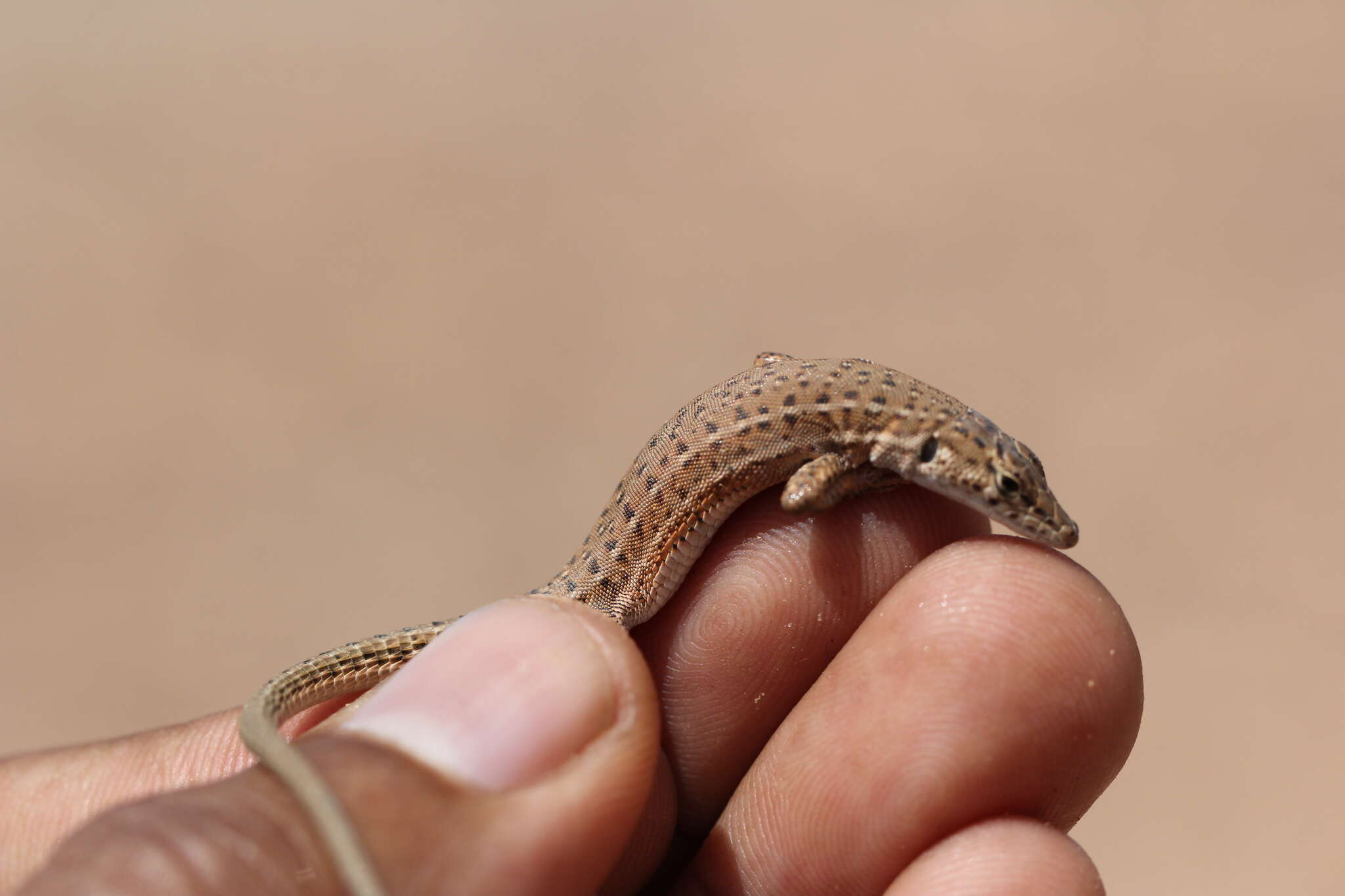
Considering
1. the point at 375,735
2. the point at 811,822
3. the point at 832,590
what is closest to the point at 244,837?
the point at 375,735

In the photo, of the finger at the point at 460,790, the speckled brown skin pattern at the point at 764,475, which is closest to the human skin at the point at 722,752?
the finger at the point at 460,790

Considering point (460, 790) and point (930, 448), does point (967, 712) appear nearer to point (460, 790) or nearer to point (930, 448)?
point (930, 448)

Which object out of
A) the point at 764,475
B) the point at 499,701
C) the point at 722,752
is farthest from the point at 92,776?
the point at 764,475

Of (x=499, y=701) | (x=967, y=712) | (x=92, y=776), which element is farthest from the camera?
(x=92, y=776)

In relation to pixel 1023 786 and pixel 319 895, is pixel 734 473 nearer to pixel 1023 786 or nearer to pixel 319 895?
pixel 1023 786

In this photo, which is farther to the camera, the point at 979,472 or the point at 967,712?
the point at 979,472

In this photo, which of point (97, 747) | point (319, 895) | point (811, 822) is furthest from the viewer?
point (97, 747)
